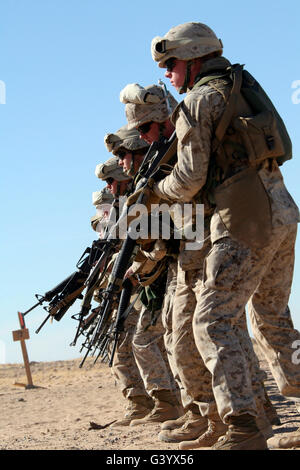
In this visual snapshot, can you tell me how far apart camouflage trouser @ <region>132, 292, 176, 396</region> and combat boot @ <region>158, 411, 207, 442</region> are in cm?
180

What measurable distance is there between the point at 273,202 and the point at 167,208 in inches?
60.7

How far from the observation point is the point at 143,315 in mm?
8328

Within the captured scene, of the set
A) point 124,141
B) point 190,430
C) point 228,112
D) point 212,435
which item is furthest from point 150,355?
point 228,112

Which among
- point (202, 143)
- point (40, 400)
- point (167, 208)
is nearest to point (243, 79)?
point (202, 143)

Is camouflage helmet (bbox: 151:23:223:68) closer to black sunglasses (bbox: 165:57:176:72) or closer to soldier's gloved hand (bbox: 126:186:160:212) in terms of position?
black sunglasses (bbox: 165:57:176:72)

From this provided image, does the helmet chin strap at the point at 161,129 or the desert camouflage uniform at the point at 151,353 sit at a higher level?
the helmet chin strap at the point at 161,129

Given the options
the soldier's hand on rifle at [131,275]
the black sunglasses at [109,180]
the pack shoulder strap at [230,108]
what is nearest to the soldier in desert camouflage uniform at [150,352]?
the soldier's hand on rifle at [131,275]

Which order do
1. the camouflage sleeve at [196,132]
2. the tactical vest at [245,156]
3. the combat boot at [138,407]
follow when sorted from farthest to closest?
the combat boot at [138,407] < the camouflage sleeve at [196,132] < the tactical vest at [245,156]

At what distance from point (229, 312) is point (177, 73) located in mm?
1766

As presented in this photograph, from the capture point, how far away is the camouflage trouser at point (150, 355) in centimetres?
840

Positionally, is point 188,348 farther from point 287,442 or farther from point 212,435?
point 287,442

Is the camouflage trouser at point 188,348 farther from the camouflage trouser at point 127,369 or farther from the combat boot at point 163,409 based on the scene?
the camouflage trouser at point 127,369

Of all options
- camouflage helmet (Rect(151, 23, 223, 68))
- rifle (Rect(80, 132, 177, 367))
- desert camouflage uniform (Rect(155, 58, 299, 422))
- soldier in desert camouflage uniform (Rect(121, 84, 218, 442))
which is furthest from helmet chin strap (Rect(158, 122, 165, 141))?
desert camouflage uniform (Rect(155, 58, 299, 422))

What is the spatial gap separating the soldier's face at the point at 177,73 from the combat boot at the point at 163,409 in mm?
3670
